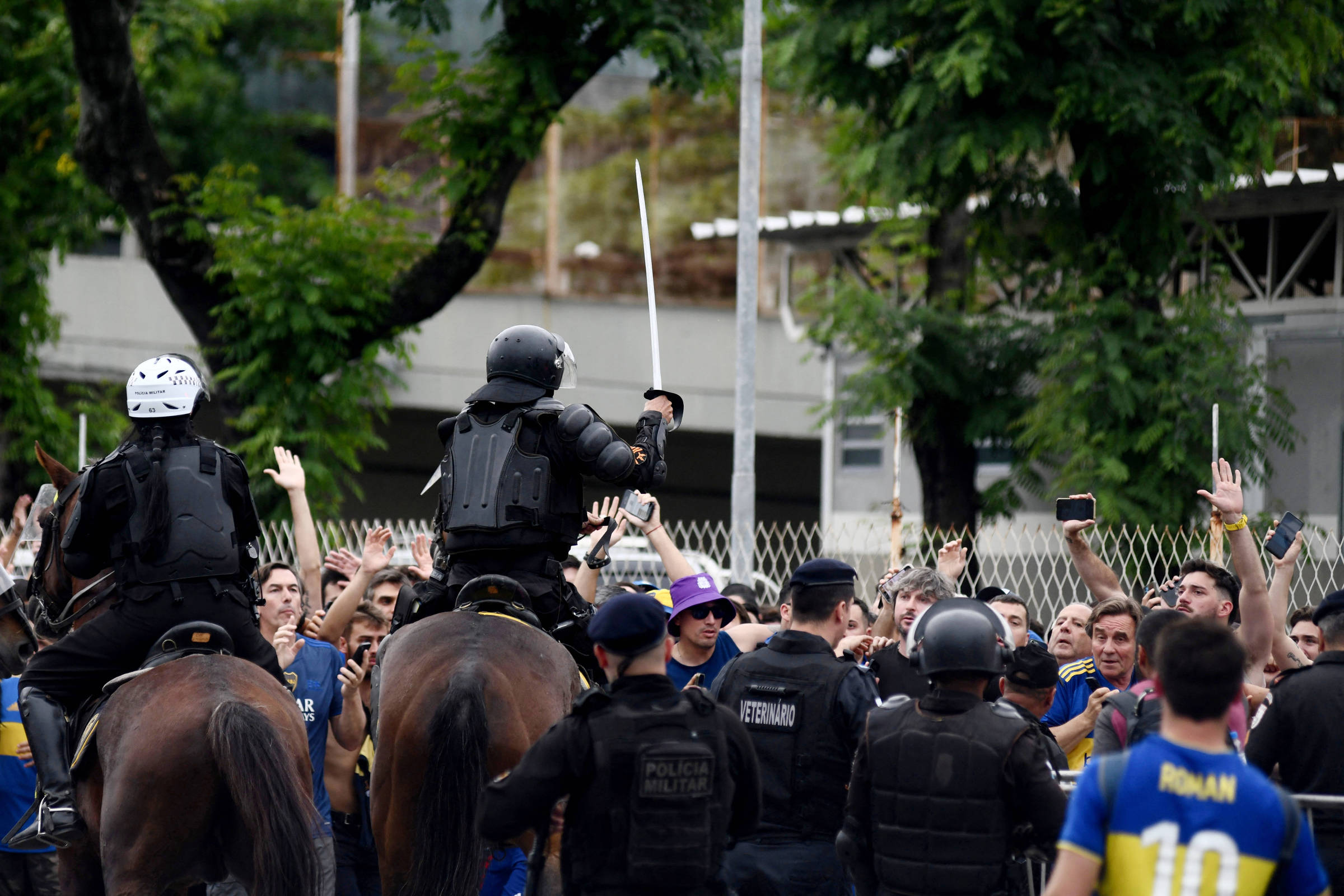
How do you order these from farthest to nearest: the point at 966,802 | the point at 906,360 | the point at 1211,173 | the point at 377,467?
the point at 377,467, the point at 906,360, the point at 1211,173, the point at 966,802

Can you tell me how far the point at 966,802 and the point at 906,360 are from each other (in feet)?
38.9

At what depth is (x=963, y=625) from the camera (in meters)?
4.84

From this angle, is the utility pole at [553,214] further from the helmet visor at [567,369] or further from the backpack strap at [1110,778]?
the backpack strap at [1110,778]

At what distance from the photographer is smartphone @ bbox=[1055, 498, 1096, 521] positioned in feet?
25.9

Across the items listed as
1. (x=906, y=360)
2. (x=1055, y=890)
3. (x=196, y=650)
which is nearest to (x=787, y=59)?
(x=906, y=360)

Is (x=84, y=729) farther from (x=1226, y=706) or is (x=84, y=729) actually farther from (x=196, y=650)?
(x=1226, y=706)

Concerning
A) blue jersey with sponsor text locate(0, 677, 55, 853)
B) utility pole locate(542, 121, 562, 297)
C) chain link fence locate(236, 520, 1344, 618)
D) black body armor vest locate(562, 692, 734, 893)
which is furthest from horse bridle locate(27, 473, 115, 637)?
utility pole locate(542, 121, 562, 297)

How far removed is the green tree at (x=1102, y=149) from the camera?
45.8ft

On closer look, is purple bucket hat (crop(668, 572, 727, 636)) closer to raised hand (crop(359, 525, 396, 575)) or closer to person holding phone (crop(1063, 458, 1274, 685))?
raised hand (crop(359, 525, 396, 575))

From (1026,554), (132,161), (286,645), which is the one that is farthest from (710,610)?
(132,161)

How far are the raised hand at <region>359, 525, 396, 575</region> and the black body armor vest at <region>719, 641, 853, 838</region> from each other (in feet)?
8.80

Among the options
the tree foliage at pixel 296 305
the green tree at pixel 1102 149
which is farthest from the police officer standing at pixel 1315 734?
the tree foliage at pixel 296 305

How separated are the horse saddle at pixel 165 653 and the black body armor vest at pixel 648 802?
86.0 inches

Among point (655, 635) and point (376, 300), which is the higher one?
point (376, 300)
